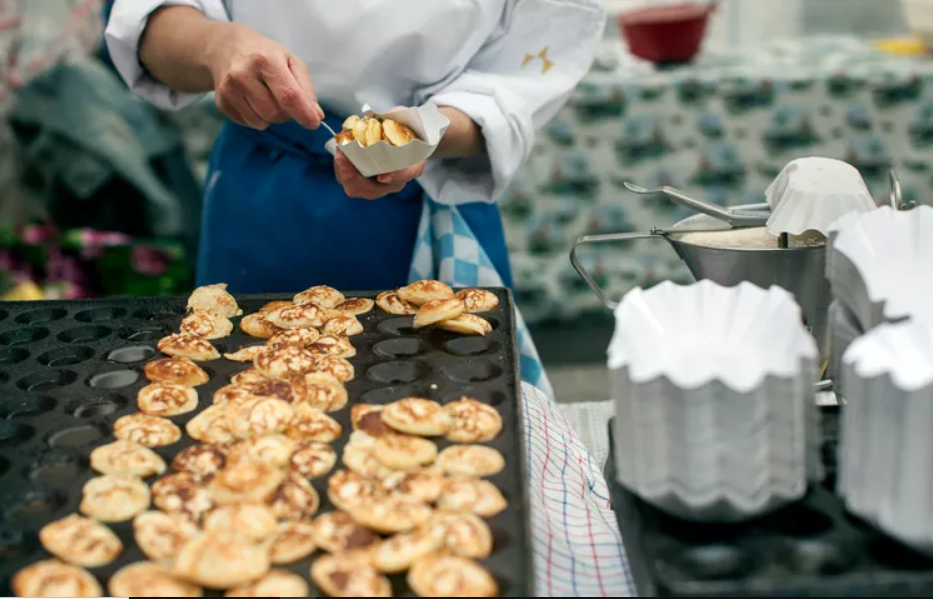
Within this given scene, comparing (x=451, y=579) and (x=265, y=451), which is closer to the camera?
(x=451, y=579)

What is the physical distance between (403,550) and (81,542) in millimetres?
257

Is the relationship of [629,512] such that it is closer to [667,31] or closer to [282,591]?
[282,591]

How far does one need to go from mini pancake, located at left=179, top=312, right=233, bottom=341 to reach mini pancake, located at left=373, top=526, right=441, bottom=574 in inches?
20.5

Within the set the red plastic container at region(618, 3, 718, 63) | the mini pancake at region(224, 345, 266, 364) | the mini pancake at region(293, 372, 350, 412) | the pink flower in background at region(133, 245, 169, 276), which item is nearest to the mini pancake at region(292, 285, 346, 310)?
the mini pancake at region(224, 345, 266, 364)

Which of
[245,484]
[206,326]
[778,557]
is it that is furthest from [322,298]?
[778,557]

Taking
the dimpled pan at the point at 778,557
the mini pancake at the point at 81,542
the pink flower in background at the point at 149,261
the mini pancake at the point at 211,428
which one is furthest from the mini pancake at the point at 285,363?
the pink flower in background at the point at 149,261

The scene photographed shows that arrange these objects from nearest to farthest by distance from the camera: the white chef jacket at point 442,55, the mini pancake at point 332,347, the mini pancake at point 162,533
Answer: the mini pancake at point 162,533
the mini pancake at point 332,347
the white chef jacket at point 442,55

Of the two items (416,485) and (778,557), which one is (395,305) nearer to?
(416,485)

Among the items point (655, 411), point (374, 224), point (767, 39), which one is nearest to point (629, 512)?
point (655, 411)

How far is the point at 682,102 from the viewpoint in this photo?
303 centimetres

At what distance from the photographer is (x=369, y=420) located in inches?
38.1

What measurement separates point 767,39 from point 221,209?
9.23 feet

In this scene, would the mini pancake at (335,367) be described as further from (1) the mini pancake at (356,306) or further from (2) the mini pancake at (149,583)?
(2) the mini pancake at (149,583)

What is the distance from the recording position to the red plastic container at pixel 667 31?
9.92 feet
